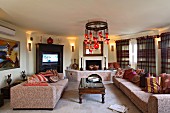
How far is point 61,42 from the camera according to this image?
841 cm

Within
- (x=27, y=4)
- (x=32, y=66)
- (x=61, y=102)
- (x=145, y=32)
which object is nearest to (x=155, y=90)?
(x=61, y=102)

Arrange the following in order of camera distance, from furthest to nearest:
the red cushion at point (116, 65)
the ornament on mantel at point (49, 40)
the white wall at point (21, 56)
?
the red cushion at point (116, 65) → the ornament on mantel at point (49, 40) → the white wall at point (21, 56)

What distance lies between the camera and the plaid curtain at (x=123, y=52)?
25.5ft

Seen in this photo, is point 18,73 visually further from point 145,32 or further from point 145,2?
point 145,32

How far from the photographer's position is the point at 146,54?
22.3ft

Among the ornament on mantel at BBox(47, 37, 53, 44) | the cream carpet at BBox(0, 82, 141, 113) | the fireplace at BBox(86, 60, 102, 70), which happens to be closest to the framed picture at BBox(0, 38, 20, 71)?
the cream carpet at BBox(0, 82, 141, 113)

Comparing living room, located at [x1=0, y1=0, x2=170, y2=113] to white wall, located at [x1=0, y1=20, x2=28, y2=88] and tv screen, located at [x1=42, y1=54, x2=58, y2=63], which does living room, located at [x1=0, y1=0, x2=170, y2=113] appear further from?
tv screen, located at [x1=42, y1=54, x2=58, y2=63]

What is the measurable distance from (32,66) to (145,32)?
5.81m

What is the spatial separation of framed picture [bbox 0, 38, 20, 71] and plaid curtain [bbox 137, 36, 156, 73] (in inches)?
223

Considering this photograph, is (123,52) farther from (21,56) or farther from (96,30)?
(21,56)

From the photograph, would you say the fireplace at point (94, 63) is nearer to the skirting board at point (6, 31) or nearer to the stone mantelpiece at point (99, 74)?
the stone mantelpiece at point (99, 74)

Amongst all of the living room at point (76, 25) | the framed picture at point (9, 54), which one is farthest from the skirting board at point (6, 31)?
the framed picture at point (9, 54)

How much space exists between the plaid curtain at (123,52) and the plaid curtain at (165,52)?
81.2 inches

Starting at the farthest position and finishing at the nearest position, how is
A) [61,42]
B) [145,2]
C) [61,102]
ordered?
[61,42] < [61,102] < [145,2]
